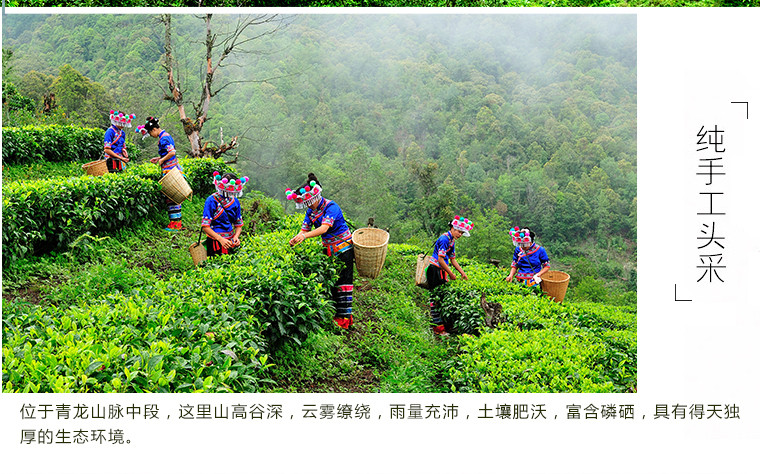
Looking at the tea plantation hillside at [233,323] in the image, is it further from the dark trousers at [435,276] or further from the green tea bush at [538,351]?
the dark trousers at [435,276]

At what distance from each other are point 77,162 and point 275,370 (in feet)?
28.8

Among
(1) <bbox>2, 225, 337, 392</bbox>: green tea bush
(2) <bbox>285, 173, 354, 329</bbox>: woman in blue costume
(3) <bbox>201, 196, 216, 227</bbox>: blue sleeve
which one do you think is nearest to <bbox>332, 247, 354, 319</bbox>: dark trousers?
(2) <bbox>285, 173, 354, 329</bbox>: woman in blue costume

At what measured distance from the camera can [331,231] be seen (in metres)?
5.12

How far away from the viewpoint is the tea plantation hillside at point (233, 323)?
253cm

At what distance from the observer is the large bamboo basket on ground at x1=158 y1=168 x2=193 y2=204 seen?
7246 millimetres

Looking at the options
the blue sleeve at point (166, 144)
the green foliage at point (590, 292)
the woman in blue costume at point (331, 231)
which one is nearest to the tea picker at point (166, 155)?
the blue sleeve at point (166, 144)

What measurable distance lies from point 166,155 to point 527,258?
16.2 ft

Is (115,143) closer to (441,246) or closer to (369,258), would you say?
(369,258)

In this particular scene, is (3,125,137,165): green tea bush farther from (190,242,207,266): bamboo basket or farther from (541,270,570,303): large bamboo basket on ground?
(541,270,570,303): large bamboo basket on ground

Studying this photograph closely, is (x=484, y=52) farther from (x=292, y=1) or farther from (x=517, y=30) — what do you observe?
(x=292, y=1)

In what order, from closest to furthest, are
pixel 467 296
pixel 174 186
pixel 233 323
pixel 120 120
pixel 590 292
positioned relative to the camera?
pixel 233 323
pixel 467 296
pixel 174 186
pixel 120 120
pixel 590 292

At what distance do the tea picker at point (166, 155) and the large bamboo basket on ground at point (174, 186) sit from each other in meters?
0.15

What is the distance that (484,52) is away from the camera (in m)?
29.0

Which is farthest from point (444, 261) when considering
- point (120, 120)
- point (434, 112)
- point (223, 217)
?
point (434, 112)
